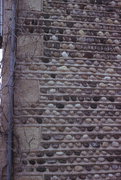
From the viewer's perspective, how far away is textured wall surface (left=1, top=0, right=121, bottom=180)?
11.6 feet

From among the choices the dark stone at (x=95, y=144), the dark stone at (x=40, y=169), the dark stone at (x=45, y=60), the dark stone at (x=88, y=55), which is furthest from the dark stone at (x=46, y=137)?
the dark stone at (x=88, y=55)

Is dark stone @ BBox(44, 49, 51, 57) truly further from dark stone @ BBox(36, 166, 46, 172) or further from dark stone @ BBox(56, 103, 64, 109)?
dark stone @ BBox(36, 166, 46, 172)

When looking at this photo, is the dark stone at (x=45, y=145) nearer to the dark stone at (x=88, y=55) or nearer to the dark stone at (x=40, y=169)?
the dark stone at (x=40, y=169)

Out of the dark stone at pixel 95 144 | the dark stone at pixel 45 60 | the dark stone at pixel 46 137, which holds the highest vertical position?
the dark stone at pixel 45 60

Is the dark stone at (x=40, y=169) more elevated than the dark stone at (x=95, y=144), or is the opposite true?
the dark stone at (x=95, y=144)

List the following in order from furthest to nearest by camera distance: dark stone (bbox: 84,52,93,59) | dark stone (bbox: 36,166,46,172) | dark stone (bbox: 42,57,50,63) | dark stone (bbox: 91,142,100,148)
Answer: dark stone (bbox: 84,52,93,59), dark stone (bbox: 42,57,50,63), dark stone (bbox: 91,142,100,148), dark stone (bbox: 36,166,46,172)

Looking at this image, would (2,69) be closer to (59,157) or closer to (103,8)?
(59,157)

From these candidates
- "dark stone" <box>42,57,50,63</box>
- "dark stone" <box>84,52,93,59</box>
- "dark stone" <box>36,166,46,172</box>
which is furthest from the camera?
"dark stone" <box>84,52,93,59</box>

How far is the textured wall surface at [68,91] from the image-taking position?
3539 millimetres

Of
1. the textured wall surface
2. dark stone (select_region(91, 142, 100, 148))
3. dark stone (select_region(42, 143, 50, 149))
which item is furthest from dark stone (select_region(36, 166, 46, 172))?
dark stone (select_region(91, 142, 100, 148))

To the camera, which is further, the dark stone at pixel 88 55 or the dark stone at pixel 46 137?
the dark stone at pixel 88 55

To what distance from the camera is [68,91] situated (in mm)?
3752

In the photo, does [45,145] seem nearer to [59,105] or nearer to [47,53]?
[59,105]

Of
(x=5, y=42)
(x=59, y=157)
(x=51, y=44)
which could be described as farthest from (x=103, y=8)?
(x=59, y=157)
